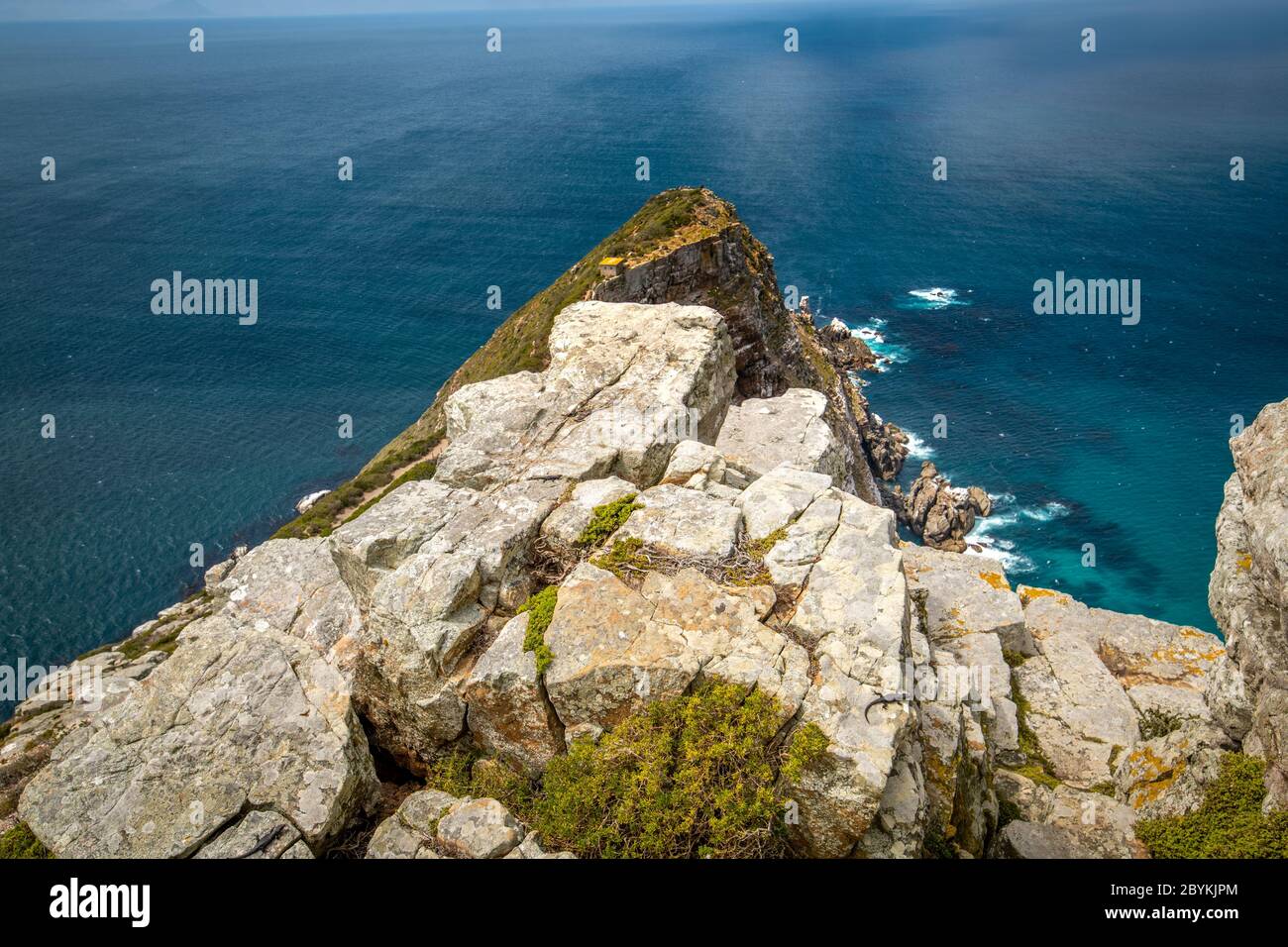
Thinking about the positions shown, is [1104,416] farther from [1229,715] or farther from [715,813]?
[715,813]

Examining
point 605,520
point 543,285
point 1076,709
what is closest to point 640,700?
point 605,520

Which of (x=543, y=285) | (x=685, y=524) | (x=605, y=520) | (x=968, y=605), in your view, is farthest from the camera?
(x=543, y=285)

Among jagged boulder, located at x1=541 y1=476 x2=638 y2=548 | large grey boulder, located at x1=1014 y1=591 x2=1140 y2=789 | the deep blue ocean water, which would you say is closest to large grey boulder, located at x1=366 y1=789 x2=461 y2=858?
jagged boulder, located at x1=541 y1=476 x2=638 y2=548

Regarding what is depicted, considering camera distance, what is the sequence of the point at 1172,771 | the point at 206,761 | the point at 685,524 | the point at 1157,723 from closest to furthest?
the point at 206,761, the point at 685,524, the point at 1172,771, the point at 1157,723

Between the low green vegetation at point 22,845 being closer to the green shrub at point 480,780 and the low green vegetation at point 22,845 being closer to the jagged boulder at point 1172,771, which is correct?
the green shrub at point 480,780

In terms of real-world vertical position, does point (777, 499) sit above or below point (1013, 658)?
above

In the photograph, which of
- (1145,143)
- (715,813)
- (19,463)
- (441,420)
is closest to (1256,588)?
(715,813)

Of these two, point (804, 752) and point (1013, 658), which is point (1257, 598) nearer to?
point (1013, 658)
